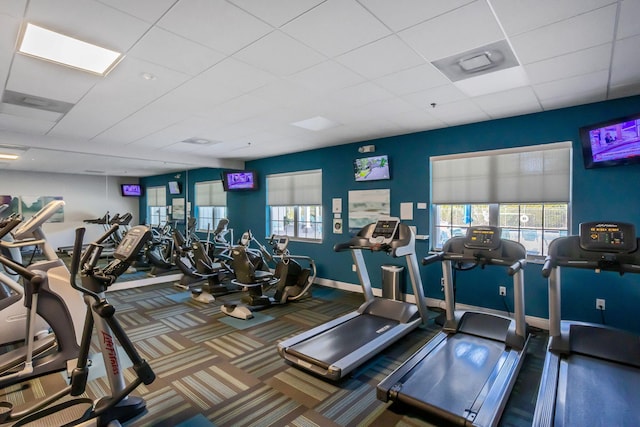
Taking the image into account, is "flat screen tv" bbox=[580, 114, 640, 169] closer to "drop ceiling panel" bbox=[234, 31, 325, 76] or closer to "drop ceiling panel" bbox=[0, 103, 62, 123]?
"drop ceiling panel" bbox=[234, 31, 325, 76]

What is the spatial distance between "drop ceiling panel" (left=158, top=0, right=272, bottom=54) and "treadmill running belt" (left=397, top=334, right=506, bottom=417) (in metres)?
2.89

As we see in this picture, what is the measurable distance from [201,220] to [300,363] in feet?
23.2

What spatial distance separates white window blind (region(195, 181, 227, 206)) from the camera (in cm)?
880

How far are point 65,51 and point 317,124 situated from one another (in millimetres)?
3004

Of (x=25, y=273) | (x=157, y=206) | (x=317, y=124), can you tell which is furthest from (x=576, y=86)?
(x=157, y=206)

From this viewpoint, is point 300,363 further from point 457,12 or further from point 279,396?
point 457,12

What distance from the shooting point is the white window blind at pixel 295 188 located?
6.82 metres

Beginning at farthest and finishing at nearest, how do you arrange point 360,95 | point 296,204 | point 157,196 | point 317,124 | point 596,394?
point 157,196 < point 296,204 < point 317,124 < point 360,95 < point 596,394

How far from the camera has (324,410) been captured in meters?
2.52

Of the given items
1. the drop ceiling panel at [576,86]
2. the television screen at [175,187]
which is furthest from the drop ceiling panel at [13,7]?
the television screen at [175,187]

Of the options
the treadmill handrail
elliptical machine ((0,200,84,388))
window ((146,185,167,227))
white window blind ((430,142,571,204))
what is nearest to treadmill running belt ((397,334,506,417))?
the treadmill handrail

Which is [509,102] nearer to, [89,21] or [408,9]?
[408,9]

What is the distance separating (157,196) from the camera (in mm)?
9227

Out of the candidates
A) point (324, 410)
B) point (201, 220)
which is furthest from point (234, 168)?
point (324, 410)
